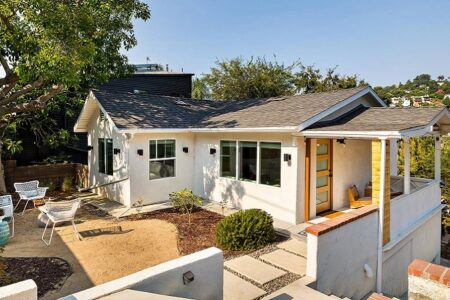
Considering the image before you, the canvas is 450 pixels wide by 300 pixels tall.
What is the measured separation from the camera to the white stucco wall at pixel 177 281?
3.34 metres

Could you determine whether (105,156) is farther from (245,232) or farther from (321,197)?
(321,197)

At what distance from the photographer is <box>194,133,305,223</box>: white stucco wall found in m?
8.47

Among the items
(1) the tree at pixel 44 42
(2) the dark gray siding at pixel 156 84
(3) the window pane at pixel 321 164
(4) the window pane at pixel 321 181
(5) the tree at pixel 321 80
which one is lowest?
(4) the window pane at pixel 321 181

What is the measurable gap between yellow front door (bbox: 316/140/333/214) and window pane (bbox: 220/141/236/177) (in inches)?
109

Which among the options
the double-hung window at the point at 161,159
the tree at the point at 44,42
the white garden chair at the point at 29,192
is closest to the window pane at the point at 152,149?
the double-hung window at the point at 161,159

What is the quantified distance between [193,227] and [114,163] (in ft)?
15.5

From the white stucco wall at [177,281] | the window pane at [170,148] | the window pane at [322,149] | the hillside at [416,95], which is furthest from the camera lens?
the hillside at [416,95]

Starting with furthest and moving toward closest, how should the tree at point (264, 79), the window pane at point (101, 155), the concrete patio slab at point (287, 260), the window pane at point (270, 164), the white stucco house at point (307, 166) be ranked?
1. the tree at point (264, 79)
2. the window pane at point (101, 155)
3. the window pane at point (270, 164)
4. the white stucco house at point (307, 166)
5. the concrete patio slab at point (287, 260)

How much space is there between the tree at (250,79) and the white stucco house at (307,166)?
18080 millimetres

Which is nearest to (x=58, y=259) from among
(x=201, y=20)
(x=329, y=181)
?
(x=329, y=181)

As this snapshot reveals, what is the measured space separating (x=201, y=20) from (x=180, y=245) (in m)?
19.4

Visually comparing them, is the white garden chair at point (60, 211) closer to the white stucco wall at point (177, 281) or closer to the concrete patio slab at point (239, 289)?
the concrete patio slab at point (239, 289)

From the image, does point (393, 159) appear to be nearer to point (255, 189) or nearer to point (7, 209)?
point (255, 189)

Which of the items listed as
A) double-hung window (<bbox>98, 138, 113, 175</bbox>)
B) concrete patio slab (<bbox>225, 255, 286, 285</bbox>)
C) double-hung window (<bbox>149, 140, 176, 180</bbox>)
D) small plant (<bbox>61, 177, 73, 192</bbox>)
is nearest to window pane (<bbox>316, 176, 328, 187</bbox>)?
concrete patio slab (<bbox>225, 255, 286, 285</bbox>)
